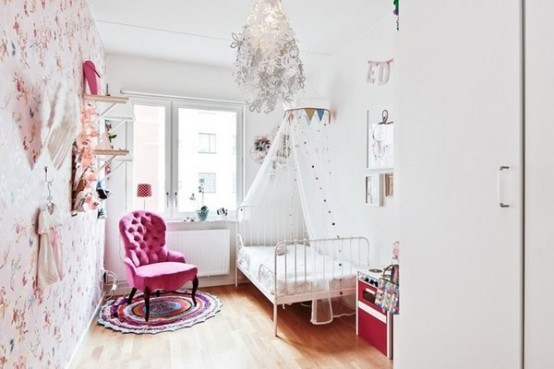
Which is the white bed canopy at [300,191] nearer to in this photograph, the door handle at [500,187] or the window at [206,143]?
the window at [206,143]

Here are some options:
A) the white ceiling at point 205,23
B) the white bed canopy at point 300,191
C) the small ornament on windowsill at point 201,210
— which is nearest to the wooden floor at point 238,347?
the white bed canopy at point 300,191

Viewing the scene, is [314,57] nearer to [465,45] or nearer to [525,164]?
[465,45]

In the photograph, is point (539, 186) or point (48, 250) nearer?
point (539, 186)

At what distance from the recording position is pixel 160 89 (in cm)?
409

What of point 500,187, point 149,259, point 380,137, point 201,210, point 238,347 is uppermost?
point 380,137

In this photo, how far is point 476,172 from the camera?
3.42ft

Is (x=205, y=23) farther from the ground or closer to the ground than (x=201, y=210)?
farther from the ground

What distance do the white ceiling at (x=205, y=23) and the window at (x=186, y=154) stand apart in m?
0.70

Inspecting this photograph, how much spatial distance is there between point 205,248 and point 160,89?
2.03 meters

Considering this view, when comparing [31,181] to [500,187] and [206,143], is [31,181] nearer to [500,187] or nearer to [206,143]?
[500,187]

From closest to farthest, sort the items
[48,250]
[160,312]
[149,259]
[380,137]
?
1. [48,250]
2. [380,137]
3. [160,312]
4. [149,259]

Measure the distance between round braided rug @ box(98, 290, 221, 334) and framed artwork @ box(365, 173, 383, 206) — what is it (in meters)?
1.91

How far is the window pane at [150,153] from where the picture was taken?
160 inches

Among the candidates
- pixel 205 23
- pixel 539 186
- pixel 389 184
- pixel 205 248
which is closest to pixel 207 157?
pixel 205 248
